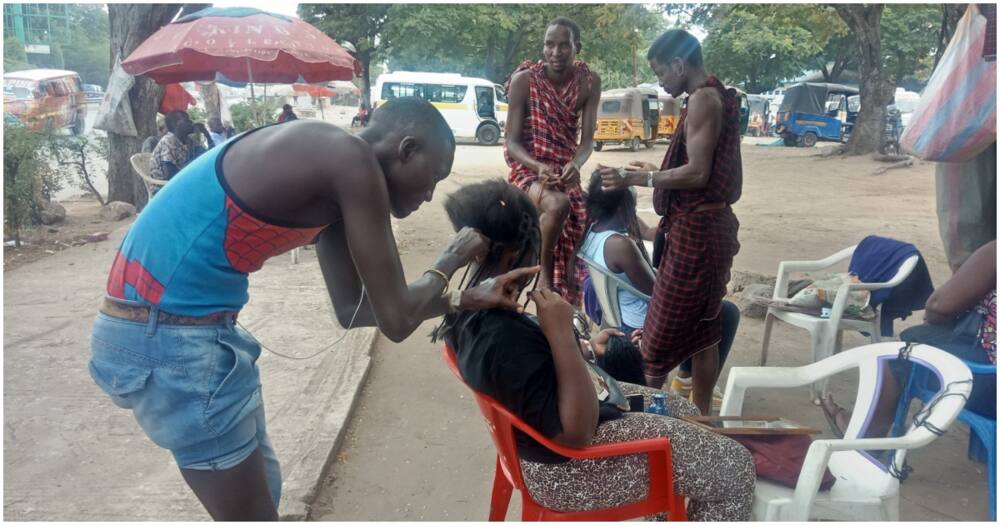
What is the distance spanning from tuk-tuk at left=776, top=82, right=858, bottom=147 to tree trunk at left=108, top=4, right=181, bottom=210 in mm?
18805

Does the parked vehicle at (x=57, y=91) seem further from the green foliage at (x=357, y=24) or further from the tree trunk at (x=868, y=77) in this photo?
the tree trunk at (x=868, y=77)

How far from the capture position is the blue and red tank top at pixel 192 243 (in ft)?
4.89

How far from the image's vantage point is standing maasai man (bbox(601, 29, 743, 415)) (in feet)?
9.25

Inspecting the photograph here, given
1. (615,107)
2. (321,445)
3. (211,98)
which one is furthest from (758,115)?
(321,445)

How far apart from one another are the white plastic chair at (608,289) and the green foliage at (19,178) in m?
6.51

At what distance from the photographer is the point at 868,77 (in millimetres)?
15156

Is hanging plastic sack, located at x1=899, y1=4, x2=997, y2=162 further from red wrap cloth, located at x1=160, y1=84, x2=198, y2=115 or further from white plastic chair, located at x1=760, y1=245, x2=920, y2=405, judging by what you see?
red wrap cloth, located at x1=160, y1=84, x2=198, y2=115

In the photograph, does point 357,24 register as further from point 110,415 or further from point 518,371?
point 518,371

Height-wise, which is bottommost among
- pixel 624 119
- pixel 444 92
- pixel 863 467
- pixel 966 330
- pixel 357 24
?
pixel 863 467

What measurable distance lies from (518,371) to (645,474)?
45 centimetres

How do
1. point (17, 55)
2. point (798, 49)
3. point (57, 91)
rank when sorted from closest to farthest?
1. point (57, 91)
2. point (17, 55)
3. point (798, 49)

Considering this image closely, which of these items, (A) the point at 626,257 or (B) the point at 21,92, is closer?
(A) the point at 626,257

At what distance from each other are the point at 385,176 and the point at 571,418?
0.73m

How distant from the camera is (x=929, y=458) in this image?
2.96m
